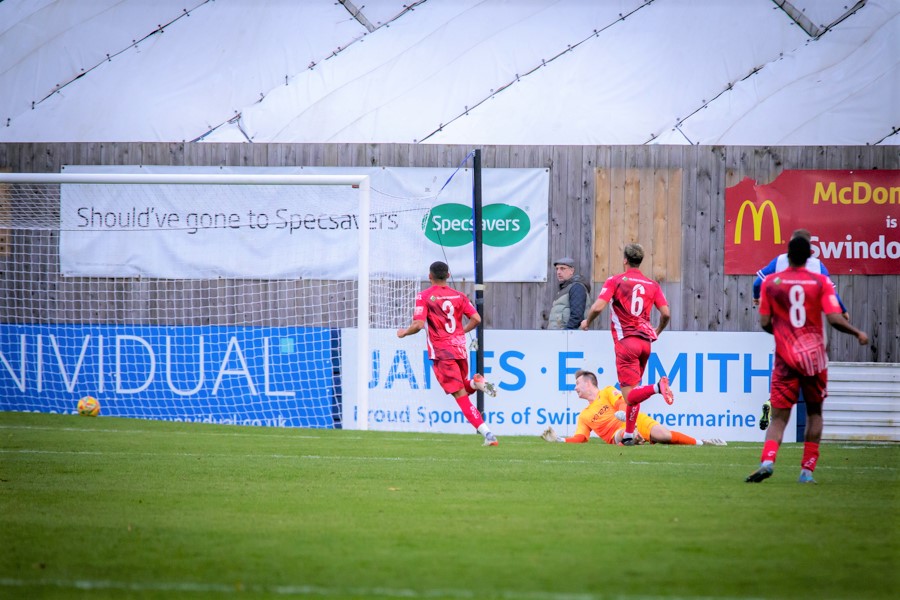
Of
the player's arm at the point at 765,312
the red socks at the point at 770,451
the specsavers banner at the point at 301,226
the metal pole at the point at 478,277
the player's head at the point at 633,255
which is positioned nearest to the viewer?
the player's arm at the point at 765,312

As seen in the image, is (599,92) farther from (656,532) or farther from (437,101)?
(656,532)

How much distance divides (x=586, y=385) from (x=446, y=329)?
5.64ft

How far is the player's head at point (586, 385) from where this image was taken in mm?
12688

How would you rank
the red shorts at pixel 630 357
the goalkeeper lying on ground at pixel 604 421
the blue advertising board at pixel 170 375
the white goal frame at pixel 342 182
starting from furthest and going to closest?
1. the blue advertising board at pixel 170 375
2. the white goal frame at pixel 342 182
3. the goalkeeper lying on ground at pixel 604 421
4. the red shorts at pixel 630 357

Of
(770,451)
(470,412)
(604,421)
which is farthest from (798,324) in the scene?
(604,421)

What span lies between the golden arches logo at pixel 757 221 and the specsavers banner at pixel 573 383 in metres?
2.26

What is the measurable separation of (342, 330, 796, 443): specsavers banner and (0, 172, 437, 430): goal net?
96cm

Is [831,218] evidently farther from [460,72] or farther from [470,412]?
[470,412]

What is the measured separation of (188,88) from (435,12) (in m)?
4.31

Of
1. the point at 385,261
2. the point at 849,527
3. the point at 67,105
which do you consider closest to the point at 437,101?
the point at 385,261

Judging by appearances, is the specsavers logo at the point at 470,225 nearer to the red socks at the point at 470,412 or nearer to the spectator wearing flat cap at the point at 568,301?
the spectator wearing flat cap at the point at 568,301

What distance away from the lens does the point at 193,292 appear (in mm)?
16953

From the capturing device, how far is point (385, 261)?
16.3 metres

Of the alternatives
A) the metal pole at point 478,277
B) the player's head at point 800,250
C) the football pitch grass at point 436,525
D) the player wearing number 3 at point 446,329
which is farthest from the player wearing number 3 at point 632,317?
the player's head at point 800,250
